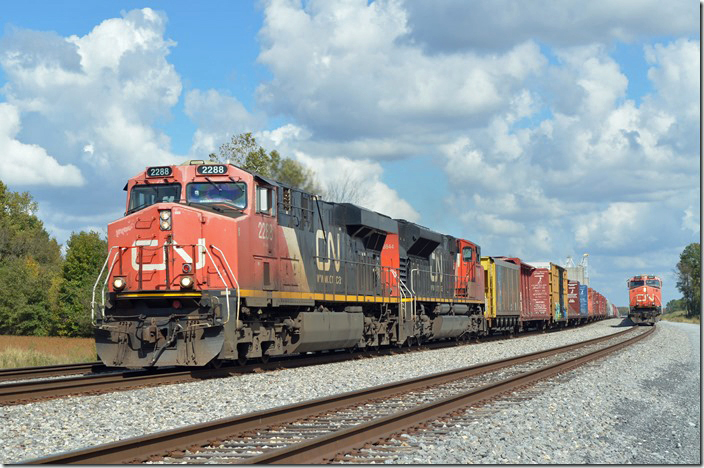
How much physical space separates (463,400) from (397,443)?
2.94 m

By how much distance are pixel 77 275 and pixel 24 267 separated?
4100mm

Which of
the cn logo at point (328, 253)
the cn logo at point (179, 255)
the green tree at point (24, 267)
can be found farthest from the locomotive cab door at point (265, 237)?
the green tree at point (24, 267)

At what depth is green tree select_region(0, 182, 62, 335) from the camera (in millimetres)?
55250

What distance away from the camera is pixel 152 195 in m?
14.4

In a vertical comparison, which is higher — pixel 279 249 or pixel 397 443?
pixel 279 249

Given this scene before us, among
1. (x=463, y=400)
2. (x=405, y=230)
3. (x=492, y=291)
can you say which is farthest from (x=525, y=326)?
(x=463, y=400)

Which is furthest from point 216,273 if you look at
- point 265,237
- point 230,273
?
point 265,237

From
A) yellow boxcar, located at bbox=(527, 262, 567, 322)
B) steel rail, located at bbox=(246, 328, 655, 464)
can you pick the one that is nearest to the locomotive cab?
steel rail, located at bbox=(246, 328, 655, 464)

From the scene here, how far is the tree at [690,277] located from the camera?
99369mm

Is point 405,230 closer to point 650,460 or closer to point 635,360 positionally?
point 635,360

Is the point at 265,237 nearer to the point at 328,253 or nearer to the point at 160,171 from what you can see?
the point at 160,171

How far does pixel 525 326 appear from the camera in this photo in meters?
42.7

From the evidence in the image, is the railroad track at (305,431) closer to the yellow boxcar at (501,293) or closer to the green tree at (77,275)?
the yellow boxcar at (501,293)

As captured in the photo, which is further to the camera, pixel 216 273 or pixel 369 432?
pixel 216 273
